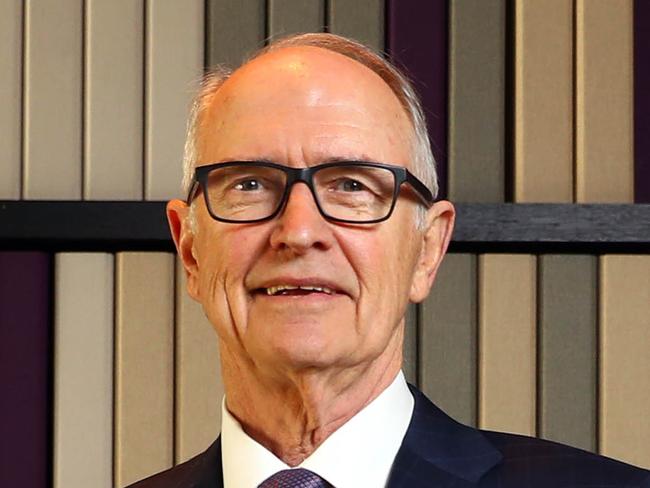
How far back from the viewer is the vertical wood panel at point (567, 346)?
167cm

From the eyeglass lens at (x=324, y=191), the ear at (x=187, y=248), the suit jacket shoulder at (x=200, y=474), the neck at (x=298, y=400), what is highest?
the eyeglass lens at (x=324, y=191)

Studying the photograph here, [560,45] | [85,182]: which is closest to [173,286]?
[85,182]

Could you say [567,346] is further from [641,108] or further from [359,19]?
[359,19]

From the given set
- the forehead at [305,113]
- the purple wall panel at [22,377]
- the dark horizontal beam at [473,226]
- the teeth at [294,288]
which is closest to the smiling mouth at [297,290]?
the teeth at [294,288]

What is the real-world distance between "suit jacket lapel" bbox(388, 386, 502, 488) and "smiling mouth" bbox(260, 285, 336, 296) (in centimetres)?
15

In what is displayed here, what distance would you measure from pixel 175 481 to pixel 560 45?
2.27 feet

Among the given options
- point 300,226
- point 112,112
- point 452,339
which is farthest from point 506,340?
point 300,226

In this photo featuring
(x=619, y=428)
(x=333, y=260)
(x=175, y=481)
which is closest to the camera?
(x=333, y=260)

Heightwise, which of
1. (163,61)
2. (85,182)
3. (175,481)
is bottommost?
(175,481)

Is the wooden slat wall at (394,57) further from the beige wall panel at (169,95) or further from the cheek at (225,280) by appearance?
the cheek at (225,280)

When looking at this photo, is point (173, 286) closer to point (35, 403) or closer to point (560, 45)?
point (35, 403)

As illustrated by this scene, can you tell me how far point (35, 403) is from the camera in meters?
1.71

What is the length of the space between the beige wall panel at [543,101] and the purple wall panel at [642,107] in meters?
0.07

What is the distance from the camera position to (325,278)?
3.66 ft
